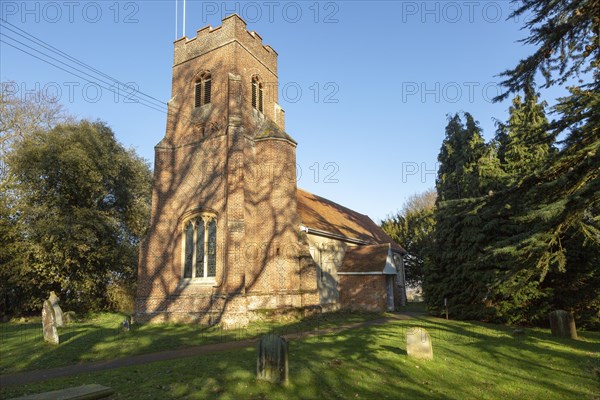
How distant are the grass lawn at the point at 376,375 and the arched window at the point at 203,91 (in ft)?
47.4

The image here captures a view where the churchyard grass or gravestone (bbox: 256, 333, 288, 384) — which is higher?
gravestone (bbox: 256, 333, 288, 384)

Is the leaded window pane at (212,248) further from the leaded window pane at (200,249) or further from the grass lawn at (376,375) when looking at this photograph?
the grass lawn at (376,375)

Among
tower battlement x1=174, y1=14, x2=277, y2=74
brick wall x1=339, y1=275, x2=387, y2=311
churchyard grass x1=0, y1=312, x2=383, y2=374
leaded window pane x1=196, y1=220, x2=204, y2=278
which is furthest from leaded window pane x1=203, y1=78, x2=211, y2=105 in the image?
brick wall x1=339, y1=275, x2=387, y2=311

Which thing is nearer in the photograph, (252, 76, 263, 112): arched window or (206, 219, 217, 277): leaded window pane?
(206, 219, 217, 277): leaded window pane

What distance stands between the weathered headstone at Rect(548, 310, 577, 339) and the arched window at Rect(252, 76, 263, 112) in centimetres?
1729

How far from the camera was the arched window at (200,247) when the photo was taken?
60.5 feet

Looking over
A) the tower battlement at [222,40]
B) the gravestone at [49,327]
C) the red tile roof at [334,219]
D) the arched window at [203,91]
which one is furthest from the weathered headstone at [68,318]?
the tower battlement at [222,40]

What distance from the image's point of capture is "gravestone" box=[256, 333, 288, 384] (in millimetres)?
7758

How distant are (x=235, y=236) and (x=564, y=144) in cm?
1284

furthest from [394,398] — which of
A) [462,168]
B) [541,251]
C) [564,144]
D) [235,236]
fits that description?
[462,168]

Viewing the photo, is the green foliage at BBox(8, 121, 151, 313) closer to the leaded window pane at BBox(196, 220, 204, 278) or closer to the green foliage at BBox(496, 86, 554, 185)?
the leaded window pane at BBox(196, 220, 204, 278)

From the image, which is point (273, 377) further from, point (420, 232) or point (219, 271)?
point (420, 232)

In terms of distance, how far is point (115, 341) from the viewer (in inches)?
517

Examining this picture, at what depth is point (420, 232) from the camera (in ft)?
129
